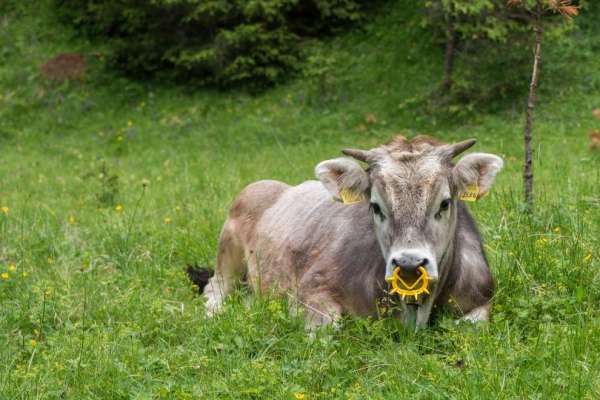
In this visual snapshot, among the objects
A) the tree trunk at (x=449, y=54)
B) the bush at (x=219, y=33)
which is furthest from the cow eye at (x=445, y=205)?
the bush at (x=219, y=33)

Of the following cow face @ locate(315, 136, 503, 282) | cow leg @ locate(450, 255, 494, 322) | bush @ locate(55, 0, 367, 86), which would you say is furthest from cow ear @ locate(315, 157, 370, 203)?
bush @ locate(55, 0, 367, 86)

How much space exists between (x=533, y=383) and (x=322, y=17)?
18338 mm

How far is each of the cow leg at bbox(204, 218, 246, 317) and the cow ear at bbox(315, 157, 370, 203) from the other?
66.4 inches

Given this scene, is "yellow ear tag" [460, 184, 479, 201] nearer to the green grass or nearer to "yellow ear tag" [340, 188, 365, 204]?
the green grass

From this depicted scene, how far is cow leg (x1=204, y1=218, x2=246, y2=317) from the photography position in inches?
264

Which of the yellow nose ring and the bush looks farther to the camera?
the bush

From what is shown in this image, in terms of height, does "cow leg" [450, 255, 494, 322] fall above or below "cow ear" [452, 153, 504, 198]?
below

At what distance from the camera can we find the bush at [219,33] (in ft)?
63.7

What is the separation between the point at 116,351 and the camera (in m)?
4.68

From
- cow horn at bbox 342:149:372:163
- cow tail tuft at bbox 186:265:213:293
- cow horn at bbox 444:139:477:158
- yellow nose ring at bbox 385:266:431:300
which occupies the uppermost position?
cow horn at bbox 444:139:477:158

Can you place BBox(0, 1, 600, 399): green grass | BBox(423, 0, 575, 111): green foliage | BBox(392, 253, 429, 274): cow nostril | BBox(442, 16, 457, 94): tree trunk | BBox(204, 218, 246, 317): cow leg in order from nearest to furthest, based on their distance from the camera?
1. BBox(0, 1, 600, 399): green grass
2. BBox(392, 253, 429, 274): cow nostril
3. BBox(204, 218, 246, 317): cow leg
4. BBox(423, 0, 575, 111): green foliage
5. BBox(442, 16, 457, 94): tree trunk

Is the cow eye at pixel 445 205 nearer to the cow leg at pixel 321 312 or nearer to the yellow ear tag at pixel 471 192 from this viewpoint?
the yellow ear tag at pixel 471 192

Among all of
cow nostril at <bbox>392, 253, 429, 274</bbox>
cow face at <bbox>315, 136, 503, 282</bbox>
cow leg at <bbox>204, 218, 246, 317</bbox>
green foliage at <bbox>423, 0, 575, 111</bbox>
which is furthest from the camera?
green foliage at <bbox>423, 0, 575, 111</bbox>

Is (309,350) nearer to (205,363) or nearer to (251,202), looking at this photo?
(205,363)
